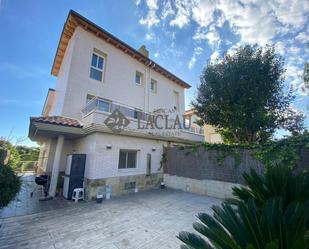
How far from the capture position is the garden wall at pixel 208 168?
26.3ft

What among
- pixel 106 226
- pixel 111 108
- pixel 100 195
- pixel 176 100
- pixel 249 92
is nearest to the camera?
pixel 106 226

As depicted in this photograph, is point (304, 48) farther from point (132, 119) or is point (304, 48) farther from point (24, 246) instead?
point (24, 246)

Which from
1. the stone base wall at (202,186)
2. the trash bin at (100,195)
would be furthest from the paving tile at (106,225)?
the stone base wall at (202,186)

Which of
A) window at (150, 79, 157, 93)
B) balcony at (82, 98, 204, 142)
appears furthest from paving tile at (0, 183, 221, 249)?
window at (150, 79, 157, 93)

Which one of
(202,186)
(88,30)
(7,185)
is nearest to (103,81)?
(88,30)

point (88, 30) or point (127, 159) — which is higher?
point (88, 30)

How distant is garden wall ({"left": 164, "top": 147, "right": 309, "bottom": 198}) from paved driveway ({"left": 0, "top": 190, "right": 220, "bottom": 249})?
133cm

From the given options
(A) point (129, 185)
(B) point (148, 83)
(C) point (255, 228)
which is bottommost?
(A) point (129, 185)

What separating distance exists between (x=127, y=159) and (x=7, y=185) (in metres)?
6.45

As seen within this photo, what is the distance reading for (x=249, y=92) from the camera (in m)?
10.7

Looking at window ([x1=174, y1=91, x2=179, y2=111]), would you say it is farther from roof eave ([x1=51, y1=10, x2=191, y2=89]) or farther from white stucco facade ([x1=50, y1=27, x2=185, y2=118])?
roof eave ([x1=51, y1=10, x2=191, y2=89])

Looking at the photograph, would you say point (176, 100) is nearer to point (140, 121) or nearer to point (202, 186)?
point (140, 121)

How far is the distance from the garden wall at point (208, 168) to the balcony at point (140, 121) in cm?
173

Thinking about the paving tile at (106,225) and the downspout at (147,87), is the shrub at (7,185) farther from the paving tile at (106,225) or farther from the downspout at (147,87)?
the downspout at (147,87)
